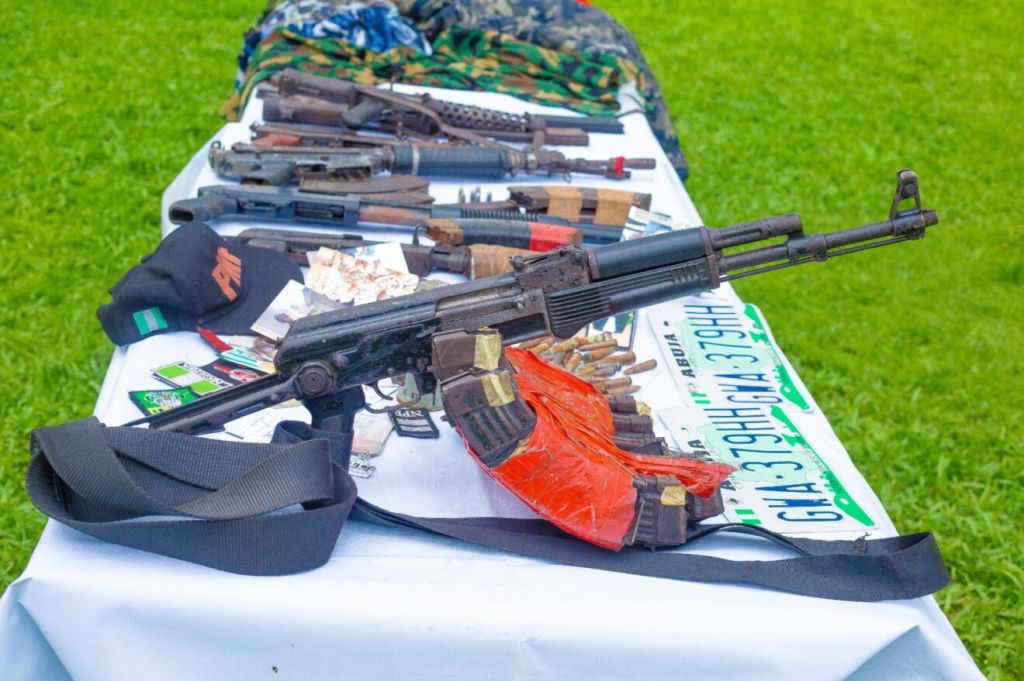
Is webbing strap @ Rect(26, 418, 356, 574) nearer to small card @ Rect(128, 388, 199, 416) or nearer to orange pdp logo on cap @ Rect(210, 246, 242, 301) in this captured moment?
small card @ Rect(128, 388, 199, 416)

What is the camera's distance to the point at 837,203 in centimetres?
640

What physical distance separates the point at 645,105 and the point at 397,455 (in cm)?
336

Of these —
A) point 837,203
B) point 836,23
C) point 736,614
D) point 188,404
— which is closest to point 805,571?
point 736,614

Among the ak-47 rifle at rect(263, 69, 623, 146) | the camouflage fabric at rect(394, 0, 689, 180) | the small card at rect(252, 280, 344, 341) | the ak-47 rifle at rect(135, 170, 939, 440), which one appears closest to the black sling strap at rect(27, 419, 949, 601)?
the ak-47 rifle at rect(135, 170, 939, 440)

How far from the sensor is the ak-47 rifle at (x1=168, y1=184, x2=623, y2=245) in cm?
325

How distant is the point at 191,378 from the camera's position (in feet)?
8.14

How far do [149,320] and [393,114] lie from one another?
2.01 meters

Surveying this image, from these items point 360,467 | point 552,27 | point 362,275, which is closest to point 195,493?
point 360,467

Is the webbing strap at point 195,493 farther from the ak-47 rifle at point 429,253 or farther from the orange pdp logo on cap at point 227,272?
the ak-47 rifle at point 429,253

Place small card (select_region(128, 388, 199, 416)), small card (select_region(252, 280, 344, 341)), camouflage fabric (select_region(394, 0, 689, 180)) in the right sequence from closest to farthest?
1. small card (select_region(128, 388, 199, 416))
2. small card (select_region(252, 280, 344, 341))
3. camouflage fabric (select_region(394, 0, 689, 180))

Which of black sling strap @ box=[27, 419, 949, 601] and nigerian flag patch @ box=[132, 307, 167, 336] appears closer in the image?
black sling strap @ box=[27, 419, 949, 601]

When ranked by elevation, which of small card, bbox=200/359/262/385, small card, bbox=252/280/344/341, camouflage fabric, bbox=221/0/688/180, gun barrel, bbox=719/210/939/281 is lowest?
small card, bbox=200/359/262/385

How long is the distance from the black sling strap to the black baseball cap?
2.36 feet

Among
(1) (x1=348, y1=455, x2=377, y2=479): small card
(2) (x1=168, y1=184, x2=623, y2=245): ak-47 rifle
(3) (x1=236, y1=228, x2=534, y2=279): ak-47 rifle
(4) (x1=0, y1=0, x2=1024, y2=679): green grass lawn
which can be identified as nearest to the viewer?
(1) (x1=348, y1=455, x2=377, y2=479): small card
